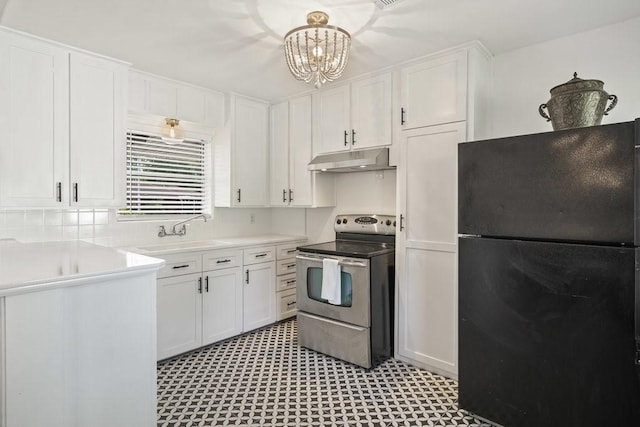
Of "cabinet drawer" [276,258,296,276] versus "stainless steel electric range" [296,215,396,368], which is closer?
"stainless steel electric range" [296,215,396,368]

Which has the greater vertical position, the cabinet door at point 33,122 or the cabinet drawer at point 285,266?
the cabinet door at point 33,122

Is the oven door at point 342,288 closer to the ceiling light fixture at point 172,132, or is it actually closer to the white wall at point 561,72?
the white wall at point 561,72

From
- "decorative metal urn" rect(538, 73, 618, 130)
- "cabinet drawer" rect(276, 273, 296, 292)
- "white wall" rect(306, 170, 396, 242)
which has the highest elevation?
"decorative metal urn" rect(538, 73, 618, 130)

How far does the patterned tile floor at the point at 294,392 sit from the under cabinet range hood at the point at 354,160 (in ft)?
5.37

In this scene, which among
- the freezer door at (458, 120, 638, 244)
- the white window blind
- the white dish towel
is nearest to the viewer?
the freezer door at (458, 120, 638, 244)

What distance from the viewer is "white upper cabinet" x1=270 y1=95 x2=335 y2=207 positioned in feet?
12.1

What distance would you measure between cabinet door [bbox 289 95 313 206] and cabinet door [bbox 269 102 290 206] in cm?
6

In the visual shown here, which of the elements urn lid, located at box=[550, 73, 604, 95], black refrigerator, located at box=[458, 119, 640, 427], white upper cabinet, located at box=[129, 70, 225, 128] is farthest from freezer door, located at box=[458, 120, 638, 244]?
white upper cabinet, located at box=[129, 70, 225, 128]

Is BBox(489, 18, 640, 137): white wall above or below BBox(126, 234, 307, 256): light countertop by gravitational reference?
above

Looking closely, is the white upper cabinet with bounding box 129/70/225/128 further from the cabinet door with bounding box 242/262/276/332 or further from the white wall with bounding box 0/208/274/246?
the cabinet door with bounding box 242/262/276/332

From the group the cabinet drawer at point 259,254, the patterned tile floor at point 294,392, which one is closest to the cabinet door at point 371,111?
the cabinet drawer at point 259,254

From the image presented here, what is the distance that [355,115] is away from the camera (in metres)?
3.18

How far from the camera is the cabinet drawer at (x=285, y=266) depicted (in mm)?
3793

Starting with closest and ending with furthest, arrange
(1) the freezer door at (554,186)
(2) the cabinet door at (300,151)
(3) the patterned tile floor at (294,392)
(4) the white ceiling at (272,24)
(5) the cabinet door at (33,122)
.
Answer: (1) the freezer door at (554,186), (4) the white ceiling at (272,24), (3) the patterned tile floor at (294,392), (5) the cabinet door at (33,122), (2) the cabinet door at (300,151)
